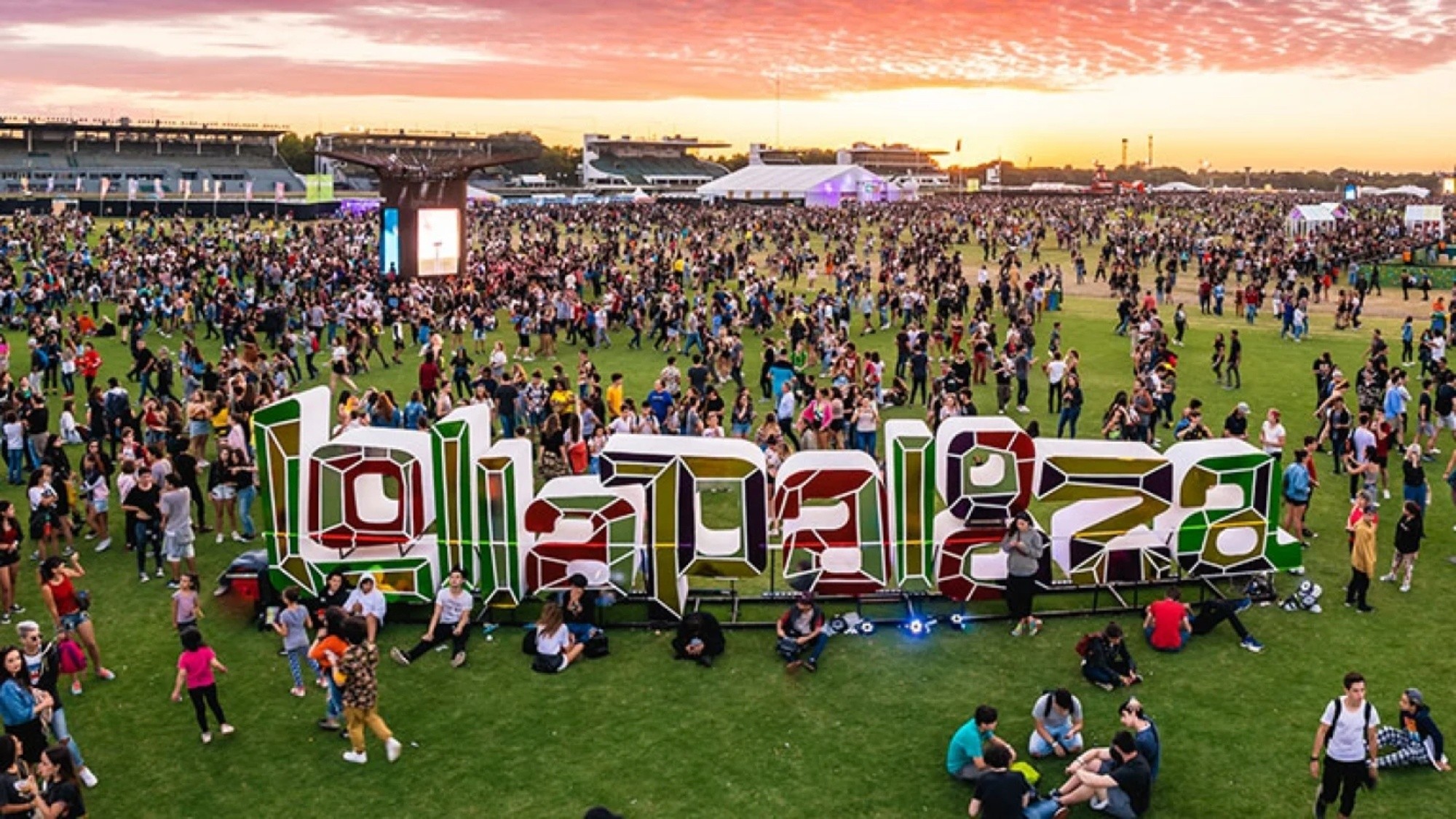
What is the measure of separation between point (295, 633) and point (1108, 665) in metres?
8.21

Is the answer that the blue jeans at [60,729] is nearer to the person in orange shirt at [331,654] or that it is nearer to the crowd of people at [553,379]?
the crowd of people at [553,379]

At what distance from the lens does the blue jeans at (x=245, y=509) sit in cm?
1571

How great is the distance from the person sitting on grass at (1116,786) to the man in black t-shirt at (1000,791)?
100 cm

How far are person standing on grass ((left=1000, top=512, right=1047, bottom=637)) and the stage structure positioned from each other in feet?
106

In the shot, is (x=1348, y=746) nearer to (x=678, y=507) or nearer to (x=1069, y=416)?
(x=678, y=507)

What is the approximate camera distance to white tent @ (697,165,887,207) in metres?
95.5

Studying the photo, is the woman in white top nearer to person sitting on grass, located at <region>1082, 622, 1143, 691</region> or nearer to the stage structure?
person sitting on grass, located at <region>1082, 622, 1143, 691</region>

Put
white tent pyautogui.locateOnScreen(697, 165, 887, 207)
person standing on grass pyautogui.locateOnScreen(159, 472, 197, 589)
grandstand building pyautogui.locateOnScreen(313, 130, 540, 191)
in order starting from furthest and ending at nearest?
grandstand building pyautogui.locateOnScreen(313, 130, 540, 191) < white tent pyautogui.locateOnScreen(697, 165, 887, 207) < person standing on grass pyautogui.locateOnScreen(159, 472, 197, 589)

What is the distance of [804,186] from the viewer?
9681 centimetres

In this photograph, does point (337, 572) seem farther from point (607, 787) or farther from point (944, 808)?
point (944, 808)

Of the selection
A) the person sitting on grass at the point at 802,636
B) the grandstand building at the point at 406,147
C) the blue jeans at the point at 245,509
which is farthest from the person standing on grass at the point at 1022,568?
the grandstand building at the point at 406,147

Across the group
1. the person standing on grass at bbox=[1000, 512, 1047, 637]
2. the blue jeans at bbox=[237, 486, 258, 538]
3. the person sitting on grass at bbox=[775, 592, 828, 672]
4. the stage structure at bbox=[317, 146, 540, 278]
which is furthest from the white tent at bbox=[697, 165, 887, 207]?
the person sitting on grass at bbox=[775, 592, 828, 672]

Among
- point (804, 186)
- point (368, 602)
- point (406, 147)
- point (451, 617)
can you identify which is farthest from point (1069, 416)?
point (406, 147)

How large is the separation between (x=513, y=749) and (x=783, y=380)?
13.2 meters
